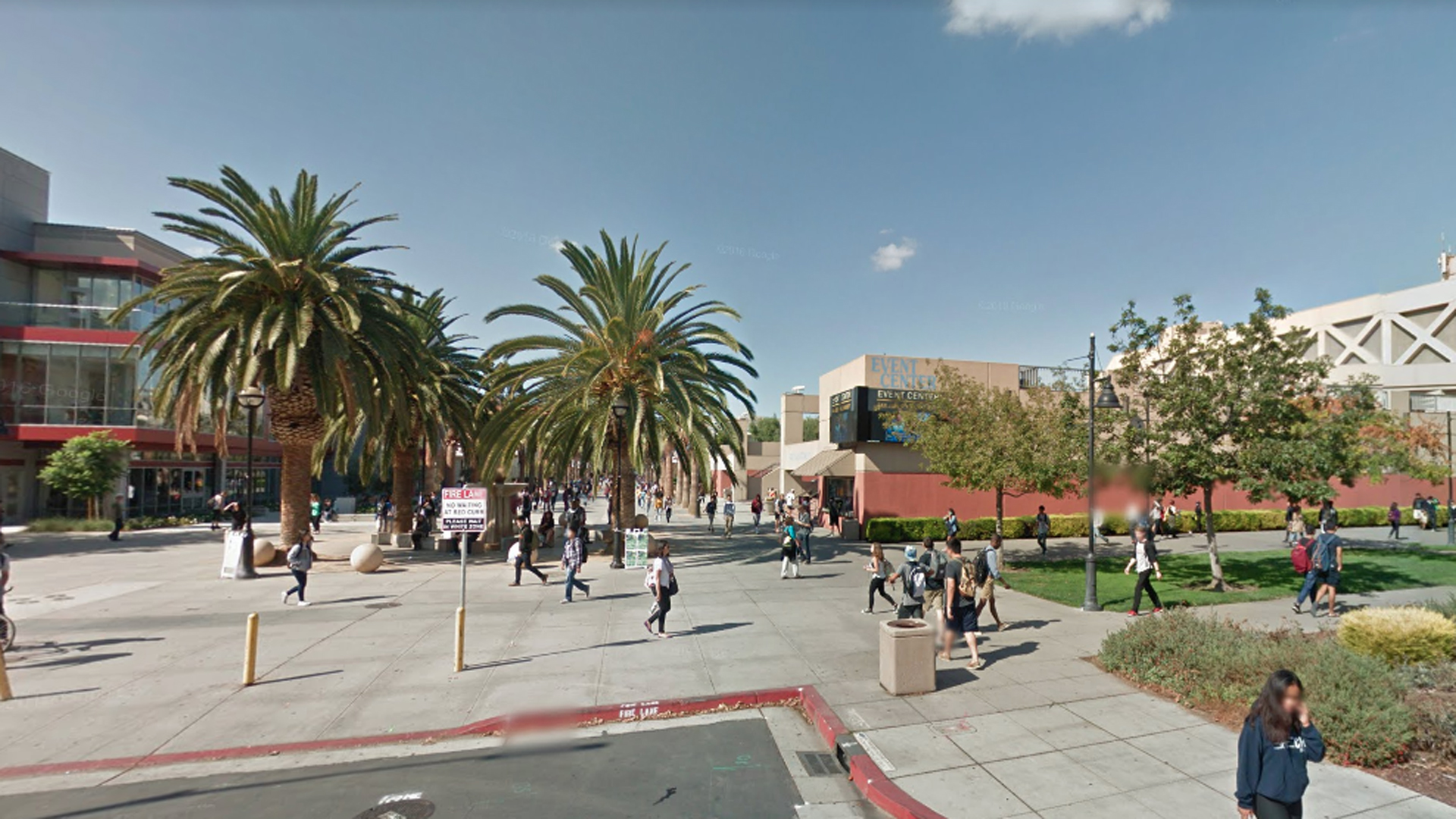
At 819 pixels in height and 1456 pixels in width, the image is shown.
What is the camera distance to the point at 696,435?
21625 millimetres

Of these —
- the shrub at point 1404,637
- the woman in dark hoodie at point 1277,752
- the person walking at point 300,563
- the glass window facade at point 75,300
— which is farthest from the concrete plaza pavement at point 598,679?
the glass window facade at point 75,300

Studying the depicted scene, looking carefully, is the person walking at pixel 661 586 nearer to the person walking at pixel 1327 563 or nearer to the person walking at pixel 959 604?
the person walking at pixel 959 604

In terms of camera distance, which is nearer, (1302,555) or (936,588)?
(936,588)

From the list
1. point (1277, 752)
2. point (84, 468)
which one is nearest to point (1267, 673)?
point (1277, 752)

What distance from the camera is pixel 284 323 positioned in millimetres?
18328

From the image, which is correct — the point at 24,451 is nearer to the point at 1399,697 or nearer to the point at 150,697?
the point at 150,697

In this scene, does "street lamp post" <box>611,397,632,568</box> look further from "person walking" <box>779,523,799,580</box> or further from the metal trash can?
the metal trash can

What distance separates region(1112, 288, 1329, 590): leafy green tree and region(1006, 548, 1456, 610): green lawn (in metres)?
1.13

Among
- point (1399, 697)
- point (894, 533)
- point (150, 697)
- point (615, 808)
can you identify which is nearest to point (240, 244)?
point (150, 697)

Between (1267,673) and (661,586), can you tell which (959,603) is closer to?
(1267,673)

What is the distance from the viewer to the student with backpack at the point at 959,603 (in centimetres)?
984

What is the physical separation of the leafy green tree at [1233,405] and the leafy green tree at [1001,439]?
104 inches

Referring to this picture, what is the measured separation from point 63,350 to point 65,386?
181 cm

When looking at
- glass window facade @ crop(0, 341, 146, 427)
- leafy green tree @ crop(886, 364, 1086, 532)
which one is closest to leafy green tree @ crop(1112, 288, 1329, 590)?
leafy green tree @ crop(886, 364, 1086, 532)
